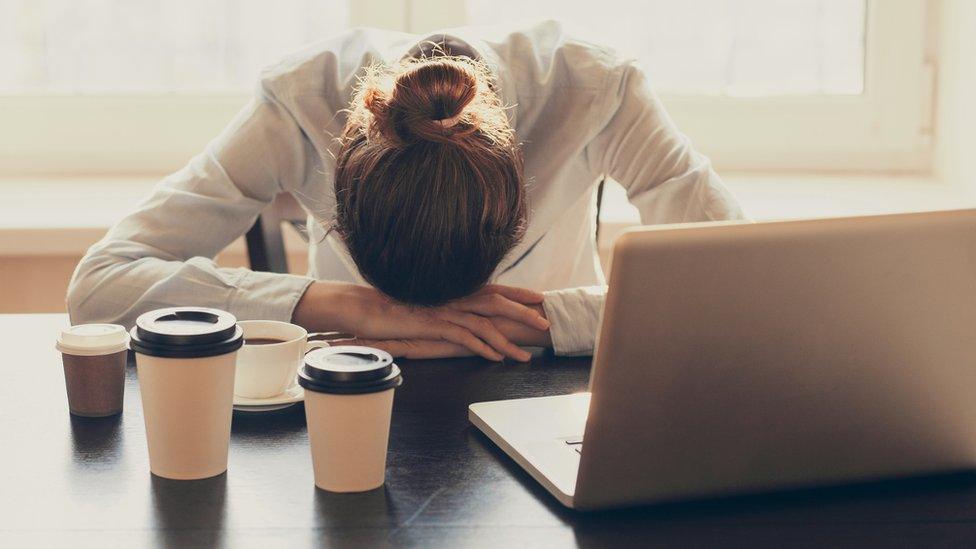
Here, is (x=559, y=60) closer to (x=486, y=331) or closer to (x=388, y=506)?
(x=486, y=331)

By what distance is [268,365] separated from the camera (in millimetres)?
1060

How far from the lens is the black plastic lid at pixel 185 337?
86 centimetres

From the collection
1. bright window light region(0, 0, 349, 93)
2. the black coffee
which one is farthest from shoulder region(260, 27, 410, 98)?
bright window light region(0, 0, 349, 93)

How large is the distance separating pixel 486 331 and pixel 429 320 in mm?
64

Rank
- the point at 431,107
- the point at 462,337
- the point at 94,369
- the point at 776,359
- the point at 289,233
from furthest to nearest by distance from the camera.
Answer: the point at 289,233 < the point at 462,337 < the point at 431,107 < the point at 94,369 < the point at 776,359

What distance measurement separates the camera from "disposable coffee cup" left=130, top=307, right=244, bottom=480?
0.87 metres

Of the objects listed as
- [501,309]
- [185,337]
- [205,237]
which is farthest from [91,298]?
[185,337]

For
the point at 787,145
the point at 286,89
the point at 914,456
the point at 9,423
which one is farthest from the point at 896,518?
the point at 787,145

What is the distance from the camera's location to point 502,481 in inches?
35.8

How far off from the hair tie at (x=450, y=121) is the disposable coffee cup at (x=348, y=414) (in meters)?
0.34

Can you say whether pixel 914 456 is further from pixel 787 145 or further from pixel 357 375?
pixel 787 145

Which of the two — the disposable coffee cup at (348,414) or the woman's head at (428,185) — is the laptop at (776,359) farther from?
the woman's head at (428,185)

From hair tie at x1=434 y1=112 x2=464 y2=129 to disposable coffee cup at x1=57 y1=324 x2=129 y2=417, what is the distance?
362 millimetres

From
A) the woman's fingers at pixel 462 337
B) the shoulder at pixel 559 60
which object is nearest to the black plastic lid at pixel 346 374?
the woman's fingers at pixel 462 337
